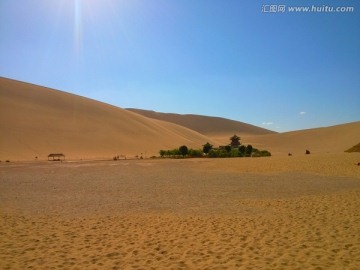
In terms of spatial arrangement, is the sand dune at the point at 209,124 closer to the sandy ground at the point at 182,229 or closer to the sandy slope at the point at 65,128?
the sandy slope at the point at 65,128

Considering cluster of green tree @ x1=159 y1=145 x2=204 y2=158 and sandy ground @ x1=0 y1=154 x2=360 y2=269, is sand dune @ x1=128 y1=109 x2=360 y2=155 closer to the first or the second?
cluster of green tree @ x1=159 y1=145 x2=204 y2=158

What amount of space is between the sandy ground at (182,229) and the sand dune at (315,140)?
66.3 metres

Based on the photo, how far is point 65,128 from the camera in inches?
2240

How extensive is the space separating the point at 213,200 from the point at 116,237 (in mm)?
5421

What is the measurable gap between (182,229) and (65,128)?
52024 millimetres

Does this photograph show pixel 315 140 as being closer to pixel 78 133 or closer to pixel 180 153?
pixel 180 153

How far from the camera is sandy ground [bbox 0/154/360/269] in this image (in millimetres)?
5980

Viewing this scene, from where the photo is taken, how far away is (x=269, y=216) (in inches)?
372

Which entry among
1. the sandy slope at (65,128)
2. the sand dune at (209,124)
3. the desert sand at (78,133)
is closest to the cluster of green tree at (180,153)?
the desert sand at (78,133)

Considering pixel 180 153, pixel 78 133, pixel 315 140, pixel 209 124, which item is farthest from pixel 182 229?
pixel 209 124

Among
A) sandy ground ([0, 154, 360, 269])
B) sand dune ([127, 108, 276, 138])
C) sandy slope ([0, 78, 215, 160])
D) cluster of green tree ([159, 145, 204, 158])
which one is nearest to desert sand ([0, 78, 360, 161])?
sandy slope ([0, 78, 215, 160])

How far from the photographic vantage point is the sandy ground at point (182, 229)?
5980 mm

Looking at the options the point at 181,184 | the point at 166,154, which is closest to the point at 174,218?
the point at 181,184

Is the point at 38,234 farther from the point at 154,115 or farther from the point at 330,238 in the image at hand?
the point at 154,115
